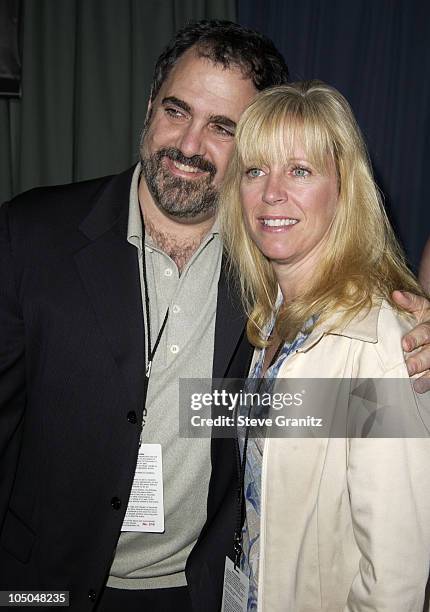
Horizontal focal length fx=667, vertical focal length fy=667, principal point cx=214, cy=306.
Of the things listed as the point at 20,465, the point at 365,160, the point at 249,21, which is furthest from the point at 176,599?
the point at 249,21

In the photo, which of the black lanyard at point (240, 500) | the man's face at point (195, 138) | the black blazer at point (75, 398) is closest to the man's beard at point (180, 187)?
the man's face at point (195, 138)

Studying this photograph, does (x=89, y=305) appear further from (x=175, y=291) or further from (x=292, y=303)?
(x=292, y=303)

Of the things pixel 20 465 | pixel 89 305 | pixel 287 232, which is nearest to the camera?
pixel 287 232

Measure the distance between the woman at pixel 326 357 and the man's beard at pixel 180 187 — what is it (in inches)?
5.5

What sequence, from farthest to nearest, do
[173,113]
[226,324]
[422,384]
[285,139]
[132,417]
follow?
[173,113] → [226,324] → [132,417] → [285,139] → [422,384]

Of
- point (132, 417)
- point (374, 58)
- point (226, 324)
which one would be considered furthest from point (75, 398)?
point (374, 58)

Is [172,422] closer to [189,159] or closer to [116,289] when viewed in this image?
[116,289]

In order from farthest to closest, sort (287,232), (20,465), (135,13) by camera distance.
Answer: (135,13)
(20,465)
(287,232)

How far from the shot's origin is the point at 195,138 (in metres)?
1.67

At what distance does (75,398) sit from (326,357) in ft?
1.98

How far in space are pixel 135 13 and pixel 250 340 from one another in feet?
6.04

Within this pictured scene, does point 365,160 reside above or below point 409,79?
below

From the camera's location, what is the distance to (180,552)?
1.64 m

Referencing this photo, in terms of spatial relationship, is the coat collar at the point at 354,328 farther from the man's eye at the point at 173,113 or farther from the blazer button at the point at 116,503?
the man's eye at the point at 173,113
